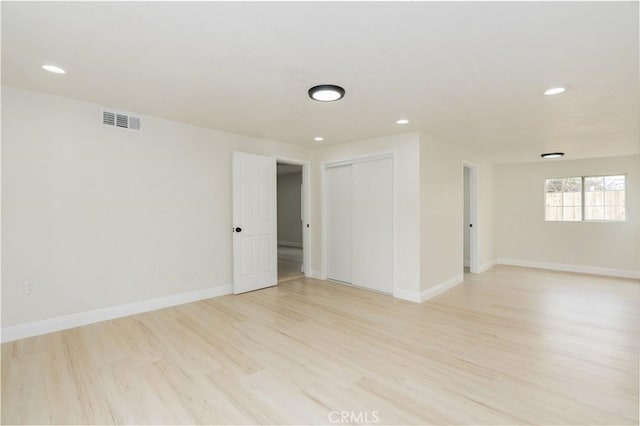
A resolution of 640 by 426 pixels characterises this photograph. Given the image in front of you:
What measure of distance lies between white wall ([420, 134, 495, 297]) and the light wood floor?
2.34 ft

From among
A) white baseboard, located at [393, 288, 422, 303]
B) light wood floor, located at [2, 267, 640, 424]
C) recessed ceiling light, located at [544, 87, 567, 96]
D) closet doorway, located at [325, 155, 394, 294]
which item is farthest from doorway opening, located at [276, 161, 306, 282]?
recessed ceiling light, located at [544, 87, 567, 96]

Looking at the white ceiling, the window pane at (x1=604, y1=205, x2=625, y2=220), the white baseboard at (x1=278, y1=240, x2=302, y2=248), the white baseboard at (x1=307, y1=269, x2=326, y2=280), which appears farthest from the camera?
the white baseboard at (x1=278, y1=240, x2=302, y2=248)

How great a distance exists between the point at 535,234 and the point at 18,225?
340 inches

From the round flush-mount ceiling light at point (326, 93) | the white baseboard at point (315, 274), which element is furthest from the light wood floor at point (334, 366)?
the round flush-mount ceiling light at point (326, 93)

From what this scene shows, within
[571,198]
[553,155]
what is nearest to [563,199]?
[571,198]

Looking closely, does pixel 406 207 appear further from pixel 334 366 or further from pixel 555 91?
pixel 334 366

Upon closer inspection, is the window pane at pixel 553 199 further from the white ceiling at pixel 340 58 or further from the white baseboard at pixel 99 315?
the white baseboard at pixel 99 315

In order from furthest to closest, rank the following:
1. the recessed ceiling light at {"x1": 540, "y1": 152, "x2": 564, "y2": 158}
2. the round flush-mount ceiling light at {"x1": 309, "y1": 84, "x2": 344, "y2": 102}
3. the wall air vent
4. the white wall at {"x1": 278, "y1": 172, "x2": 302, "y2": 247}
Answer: the white wall at {"x1": 278, "y1": 172, "x2": 302, "y2": 247}
the recessed ceiling light at {"x1": 540, "y1": 152, "x2": 564, "y2": 158}
the wall air vent
the round flush-mount ceiling light at {"x1": 309, "y1": 84, "x2": 344, "y2": 102}

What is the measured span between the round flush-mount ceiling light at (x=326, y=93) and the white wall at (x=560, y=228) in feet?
19.5

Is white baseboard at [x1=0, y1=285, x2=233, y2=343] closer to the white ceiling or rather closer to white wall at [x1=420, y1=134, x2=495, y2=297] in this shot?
the white ceiling

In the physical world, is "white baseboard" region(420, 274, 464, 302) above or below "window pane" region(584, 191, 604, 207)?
below

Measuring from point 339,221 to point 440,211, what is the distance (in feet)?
5.41

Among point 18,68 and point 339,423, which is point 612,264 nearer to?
point 339,423

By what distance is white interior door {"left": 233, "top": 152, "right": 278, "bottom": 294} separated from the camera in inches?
174
